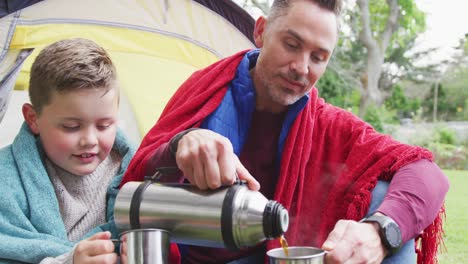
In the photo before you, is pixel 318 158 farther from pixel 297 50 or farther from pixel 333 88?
pixel 333 88

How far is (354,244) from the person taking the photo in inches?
38.3

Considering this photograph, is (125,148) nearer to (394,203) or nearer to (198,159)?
(198,159)

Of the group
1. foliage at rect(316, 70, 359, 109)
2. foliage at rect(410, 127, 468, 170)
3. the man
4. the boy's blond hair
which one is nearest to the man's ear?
the man

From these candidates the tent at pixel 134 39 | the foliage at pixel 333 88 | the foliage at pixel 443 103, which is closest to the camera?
the tent at pixel 134 39

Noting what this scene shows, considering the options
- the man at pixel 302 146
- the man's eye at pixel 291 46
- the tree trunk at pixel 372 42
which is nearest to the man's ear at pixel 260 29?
the man at pixel 302 146

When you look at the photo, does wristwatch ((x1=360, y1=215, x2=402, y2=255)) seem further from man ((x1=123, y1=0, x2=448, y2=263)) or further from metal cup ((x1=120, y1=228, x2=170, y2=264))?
metal cup ((x1=120, y1=228, x2=170, y2=264))

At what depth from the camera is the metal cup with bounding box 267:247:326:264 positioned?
0.78 metres

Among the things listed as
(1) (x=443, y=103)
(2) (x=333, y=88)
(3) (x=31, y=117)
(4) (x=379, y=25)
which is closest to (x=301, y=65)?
(3) (x=31, y=117)

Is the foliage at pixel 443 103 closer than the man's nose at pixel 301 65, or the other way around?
the man's nose at pixel 301 65

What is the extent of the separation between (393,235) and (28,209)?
2.67ft

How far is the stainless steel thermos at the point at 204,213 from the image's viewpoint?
846 millimetres

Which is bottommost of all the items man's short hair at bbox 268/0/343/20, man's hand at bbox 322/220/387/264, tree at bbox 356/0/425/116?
man's hand at bbox 322/220/387/264

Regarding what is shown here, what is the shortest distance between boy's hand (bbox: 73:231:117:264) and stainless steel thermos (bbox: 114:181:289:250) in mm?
83

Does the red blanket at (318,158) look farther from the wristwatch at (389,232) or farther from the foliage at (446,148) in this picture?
the foliage at (446,148)
